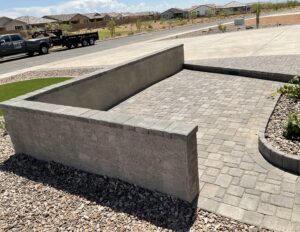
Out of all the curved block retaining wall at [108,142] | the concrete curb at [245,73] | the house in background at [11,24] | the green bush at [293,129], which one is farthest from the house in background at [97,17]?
the green bush at [293,129]

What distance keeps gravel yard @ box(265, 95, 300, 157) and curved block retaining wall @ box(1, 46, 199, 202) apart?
2109 mm

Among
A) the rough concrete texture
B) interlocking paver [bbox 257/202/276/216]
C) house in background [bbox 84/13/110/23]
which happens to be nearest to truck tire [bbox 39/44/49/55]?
the rough concrete texture

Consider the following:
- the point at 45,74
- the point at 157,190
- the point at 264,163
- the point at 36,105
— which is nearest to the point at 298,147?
the point at 264,163

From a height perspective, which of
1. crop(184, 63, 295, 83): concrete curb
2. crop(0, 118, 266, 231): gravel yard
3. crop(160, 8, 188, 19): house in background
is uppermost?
crop(160, 8, 188, 19): house in background

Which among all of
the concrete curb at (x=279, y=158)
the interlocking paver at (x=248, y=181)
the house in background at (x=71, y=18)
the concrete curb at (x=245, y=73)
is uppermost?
the house in background at (x=71, y=18)

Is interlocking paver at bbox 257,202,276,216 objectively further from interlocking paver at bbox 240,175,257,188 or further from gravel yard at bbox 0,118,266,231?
interlocking paver at bbox 240,175,257,188

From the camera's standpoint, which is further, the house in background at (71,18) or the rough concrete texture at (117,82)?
the house in background at (71,18)

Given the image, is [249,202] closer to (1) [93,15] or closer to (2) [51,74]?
(2) [51,74]

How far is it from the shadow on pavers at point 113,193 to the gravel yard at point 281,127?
2365 mm

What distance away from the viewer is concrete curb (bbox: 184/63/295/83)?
10.8m

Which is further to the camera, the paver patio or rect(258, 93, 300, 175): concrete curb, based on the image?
rect(258, 93, 300, 175): concrete curb

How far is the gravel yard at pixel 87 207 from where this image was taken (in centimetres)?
455

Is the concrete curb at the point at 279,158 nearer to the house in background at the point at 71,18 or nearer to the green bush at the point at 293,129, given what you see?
the green bush at the point at 293,129

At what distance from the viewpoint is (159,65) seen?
12656 mm
